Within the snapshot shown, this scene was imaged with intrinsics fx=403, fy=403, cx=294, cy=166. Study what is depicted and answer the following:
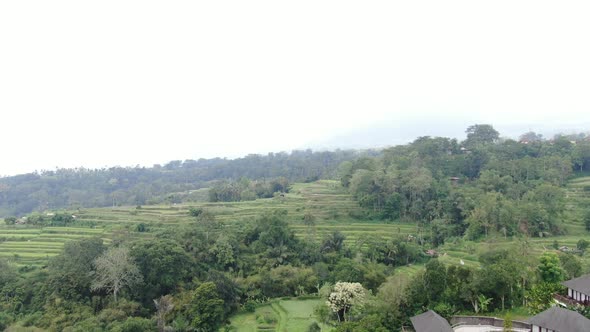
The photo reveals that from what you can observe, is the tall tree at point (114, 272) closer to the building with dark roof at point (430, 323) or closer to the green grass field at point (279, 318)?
the green grass field at point (279, 318)

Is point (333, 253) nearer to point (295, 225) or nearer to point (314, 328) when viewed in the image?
point (295, 225)

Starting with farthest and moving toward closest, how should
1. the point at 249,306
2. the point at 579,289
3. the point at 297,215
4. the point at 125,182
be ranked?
the point at 125,182
the point at 297,215
the point at 249,306
the point at 579,289

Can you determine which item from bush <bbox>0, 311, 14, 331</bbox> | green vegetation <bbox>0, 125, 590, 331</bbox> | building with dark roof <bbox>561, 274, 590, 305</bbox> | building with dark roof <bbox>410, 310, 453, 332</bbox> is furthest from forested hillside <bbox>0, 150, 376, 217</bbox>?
building with dark roof <bbox>561, 274, 590, 305</bbox>

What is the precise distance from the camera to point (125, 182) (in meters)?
99.0

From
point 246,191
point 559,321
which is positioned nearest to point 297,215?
point 246,191

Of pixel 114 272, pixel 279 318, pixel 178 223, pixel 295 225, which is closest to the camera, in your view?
pixel 114 272

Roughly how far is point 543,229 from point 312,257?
1956 cm

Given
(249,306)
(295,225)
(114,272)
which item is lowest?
(249,306)

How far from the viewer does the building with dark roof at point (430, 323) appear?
1694 centimetres

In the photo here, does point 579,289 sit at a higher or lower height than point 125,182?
higher

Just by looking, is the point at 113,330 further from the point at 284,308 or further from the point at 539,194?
the point at 539,194

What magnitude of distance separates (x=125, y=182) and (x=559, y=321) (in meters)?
97.9

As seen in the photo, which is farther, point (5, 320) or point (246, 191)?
point (246, 191)

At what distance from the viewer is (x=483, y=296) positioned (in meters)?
20.0
